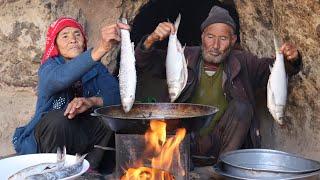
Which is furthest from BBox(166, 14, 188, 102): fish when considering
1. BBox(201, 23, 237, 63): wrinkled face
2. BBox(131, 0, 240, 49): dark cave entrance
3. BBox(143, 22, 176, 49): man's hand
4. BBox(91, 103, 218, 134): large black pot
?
BBox(131, 0, 240, 49): dark cave entrance

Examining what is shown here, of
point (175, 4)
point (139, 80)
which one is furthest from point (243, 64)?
point (175, 4)

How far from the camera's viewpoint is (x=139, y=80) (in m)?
5.43

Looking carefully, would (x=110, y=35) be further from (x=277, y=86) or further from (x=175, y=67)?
(x=277, y=86)

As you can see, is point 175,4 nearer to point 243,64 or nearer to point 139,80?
point 139,80

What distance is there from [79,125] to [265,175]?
4.75 feet

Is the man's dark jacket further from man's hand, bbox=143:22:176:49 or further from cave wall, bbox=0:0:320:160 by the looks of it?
man's hand, bbox=143:22:176:49

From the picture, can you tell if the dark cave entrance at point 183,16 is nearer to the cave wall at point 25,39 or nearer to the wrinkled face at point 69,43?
the cave wall at point 25,39

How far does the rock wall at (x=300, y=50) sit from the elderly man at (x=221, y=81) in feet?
0.97

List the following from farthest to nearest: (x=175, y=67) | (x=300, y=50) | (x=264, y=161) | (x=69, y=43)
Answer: (x=300, y=50)
(x=69, y=43)
(x=264, y=161)
(x=175, y=67)

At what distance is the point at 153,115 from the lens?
12.4 feet

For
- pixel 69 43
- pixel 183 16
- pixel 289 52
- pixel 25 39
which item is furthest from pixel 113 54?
pixel 183 16

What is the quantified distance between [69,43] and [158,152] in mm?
1190

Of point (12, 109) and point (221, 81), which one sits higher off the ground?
point (221, 81)

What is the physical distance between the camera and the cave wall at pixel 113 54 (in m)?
4.45
